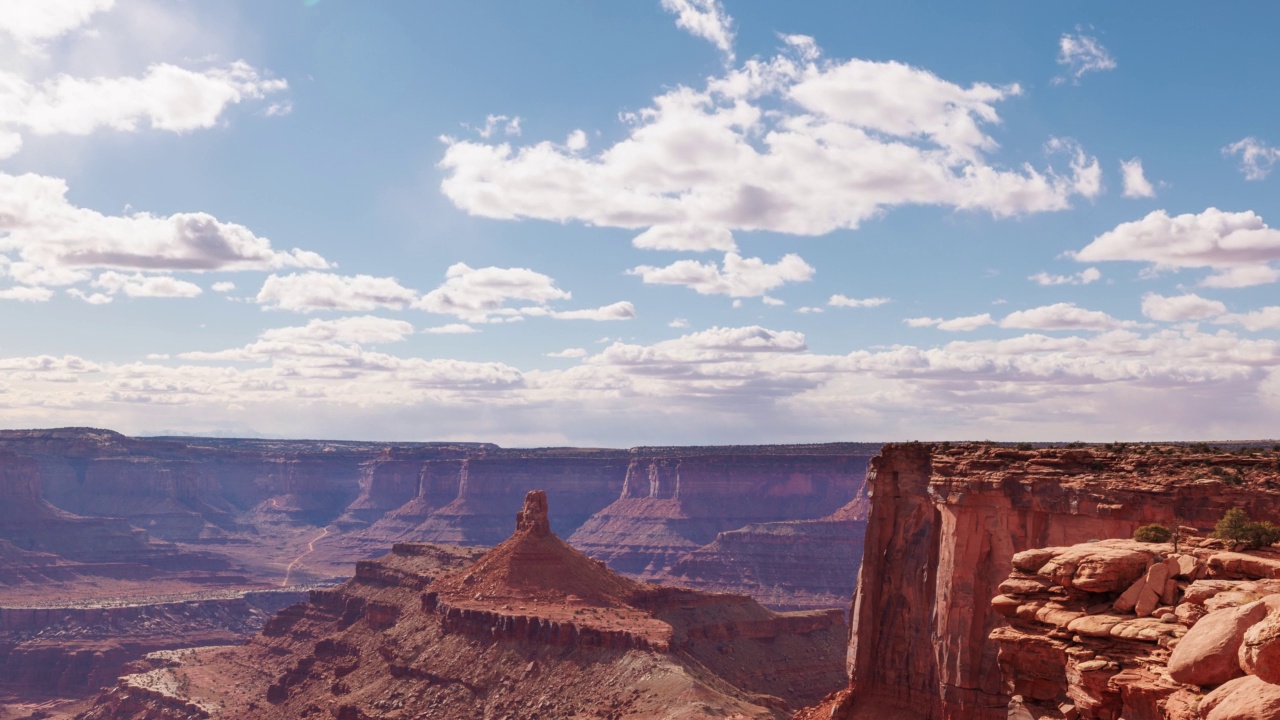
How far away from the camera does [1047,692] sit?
66.1ft

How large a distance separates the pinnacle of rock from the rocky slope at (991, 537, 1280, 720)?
10055 cm

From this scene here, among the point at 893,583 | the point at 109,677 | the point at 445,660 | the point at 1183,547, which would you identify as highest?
the point at 1183,547

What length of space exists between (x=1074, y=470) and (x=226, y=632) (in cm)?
17753

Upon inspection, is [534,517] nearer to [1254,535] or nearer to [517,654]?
[517,654]

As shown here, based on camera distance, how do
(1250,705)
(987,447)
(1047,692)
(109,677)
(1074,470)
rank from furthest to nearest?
(109,677), (987,447), (1074,470), (1047,692), (1250,705)

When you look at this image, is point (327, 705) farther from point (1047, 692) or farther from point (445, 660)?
point (1047, 692)

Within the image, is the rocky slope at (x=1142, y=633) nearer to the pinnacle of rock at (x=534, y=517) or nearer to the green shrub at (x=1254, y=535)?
the green shrub at (x=1254, y=535)

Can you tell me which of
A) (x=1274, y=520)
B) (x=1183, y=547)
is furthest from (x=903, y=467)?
(x=1183, y=547)

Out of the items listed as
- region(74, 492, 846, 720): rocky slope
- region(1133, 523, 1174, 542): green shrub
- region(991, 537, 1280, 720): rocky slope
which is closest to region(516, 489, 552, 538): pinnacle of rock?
region(74, 492, 846, 720): rocky slope

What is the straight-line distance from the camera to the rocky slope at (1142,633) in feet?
48.6

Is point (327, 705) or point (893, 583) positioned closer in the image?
point (893, 583)

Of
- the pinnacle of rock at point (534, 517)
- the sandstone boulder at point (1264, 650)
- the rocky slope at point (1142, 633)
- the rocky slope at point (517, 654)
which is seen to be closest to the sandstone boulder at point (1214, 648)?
the rocky slope at point (1142, 633)

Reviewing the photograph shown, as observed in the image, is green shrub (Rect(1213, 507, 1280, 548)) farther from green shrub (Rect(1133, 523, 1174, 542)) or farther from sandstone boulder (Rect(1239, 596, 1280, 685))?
sandstone boulder (Rect(1239, 596, 1280, 685))

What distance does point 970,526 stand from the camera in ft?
149
